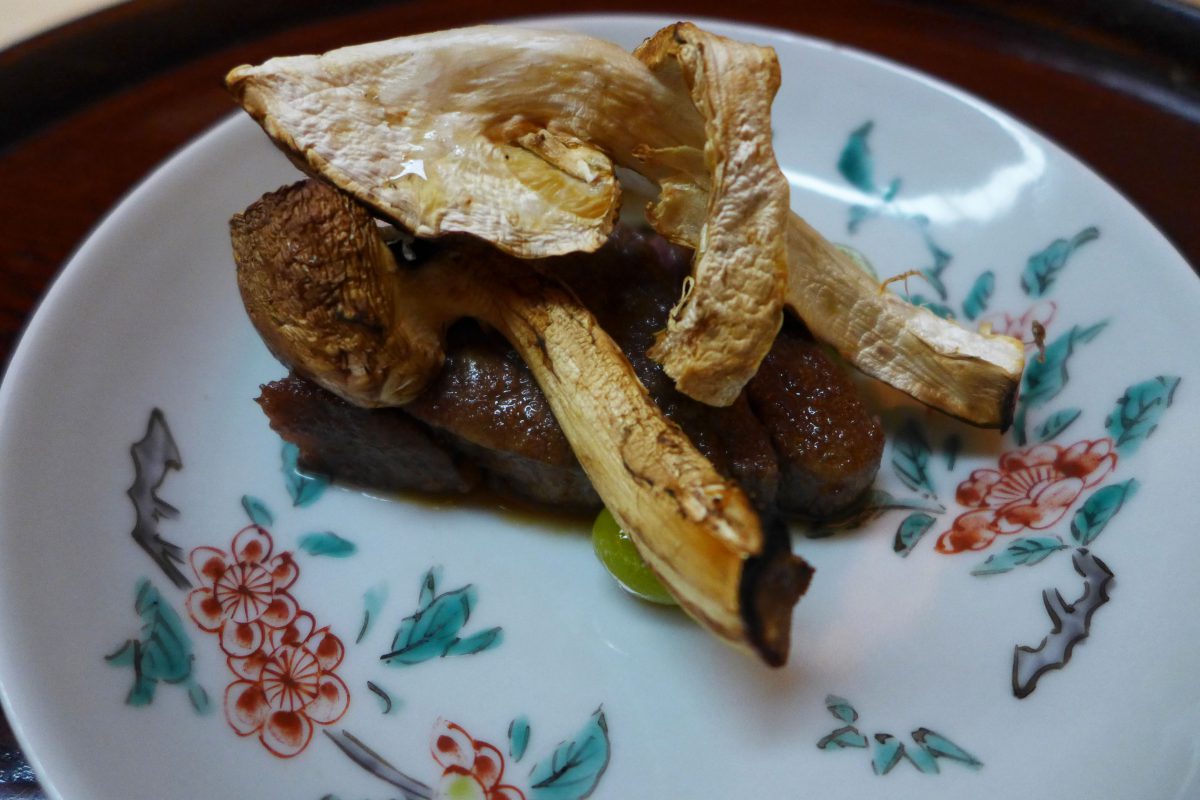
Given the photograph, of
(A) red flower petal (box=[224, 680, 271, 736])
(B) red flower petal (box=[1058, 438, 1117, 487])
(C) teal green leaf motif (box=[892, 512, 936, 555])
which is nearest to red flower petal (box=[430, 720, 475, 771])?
(A) red flower petal (box=[224, 680, 271, 736])

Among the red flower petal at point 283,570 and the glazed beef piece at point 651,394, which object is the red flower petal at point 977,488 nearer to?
the glazed beef piece at point 651,394

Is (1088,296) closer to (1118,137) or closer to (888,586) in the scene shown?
(888,586)

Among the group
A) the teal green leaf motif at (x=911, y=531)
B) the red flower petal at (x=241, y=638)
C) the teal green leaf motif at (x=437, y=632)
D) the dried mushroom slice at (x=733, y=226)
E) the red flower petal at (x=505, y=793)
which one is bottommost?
the red flower petal at (x=505, y=793)

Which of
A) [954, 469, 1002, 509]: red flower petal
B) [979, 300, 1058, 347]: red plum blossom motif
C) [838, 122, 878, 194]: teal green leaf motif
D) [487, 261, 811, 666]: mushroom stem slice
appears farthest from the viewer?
[838, 122, 878, 194]: teal green leaf motif

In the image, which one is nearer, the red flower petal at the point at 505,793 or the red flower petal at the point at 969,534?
the red flower petal at the point at 505,793

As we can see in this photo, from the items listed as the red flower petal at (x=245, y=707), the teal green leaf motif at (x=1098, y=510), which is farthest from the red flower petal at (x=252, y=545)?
the teal green leaf motif at (x=1098, y=510)

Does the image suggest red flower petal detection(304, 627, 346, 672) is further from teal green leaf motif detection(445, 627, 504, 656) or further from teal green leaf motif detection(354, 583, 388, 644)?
teal green leaf motif detection(445, 627, 504, 656)
